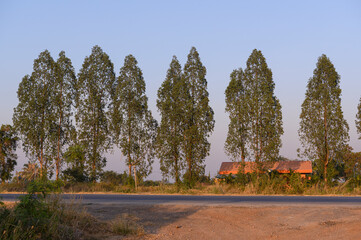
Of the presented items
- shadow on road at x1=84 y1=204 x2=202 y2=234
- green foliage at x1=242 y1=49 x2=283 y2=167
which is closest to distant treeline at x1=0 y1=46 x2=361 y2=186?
green foliage at x1=242 y1=49 x2=283 y2=167

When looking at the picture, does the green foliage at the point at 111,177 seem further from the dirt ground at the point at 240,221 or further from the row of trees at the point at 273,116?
the dirt ground at the point at 240,221

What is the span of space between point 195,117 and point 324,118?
11.3 meters

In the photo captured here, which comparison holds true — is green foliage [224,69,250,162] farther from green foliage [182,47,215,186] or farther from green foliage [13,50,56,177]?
green foliage [13,50,56,177]

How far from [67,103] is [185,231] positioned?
26862mm

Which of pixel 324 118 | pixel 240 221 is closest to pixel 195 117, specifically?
pixel 324 118

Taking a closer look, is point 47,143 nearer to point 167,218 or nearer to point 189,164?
point 189,164

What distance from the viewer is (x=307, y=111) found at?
115 feet

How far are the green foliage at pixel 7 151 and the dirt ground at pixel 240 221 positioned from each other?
26.1 meters

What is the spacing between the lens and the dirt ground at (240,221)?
34.4ft

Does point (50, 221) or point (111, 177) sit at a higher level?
point (111, 177)

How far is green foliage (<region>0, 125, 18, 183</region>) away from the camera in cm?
3675

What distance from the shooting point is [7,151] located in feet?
122

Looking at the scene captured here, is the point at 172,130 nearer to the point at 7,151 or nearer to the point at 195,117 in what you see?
the point at 195,117

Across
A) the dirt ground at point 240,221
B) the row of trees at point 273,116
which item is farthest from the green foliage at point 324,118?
the dirt ground at point 240,221
